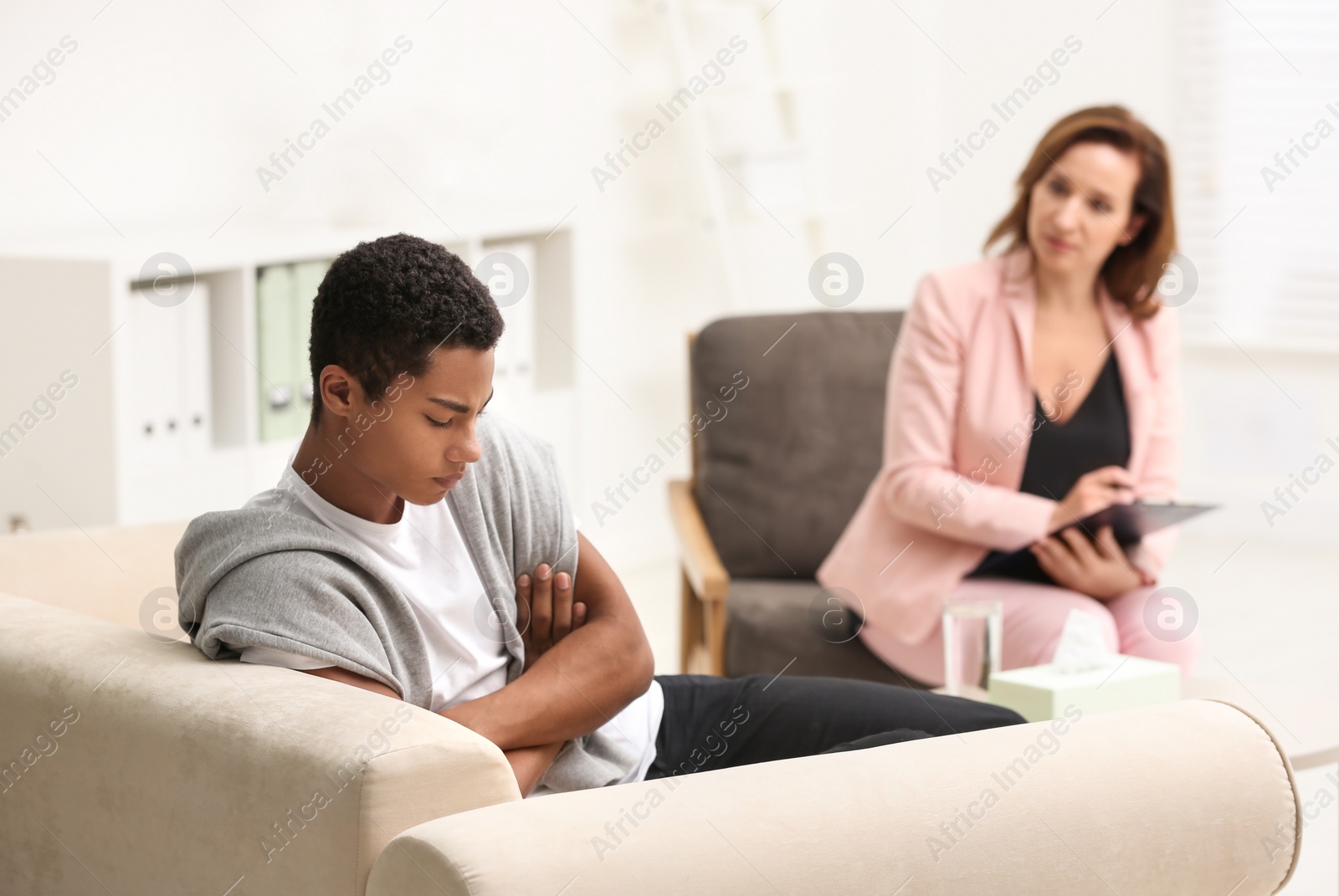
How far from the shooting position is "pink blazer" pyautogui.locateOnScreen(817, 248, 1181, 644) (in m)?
2.25

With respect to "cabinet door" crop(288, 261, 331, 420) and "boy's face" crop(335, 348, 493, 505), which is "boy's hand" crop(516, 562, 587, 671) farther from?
"cabinet door" crop(288, 261, 331, 420)

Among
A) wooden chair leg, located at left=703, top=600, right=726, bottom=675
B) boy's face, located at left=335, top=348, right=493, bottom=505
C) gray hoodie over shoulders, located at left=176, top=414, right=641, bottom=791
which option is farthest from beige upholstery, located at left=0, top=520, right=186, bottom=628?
wooden chair leg, located at left=703, top=600, right=726, bottom=675

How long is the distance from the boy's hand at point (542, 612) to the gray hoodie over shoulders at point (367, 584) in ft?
0.05

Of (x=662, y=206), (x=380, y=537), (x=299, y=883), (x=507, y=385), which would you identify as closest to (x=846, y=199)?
(x=662, y=206)

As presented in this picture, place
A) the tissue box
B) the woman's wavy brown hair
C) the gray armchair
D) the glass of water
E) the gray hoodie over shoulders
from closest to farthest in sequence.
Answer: the gray hoodie over shoulders
the tissue box
the glass of water
the woman's wavy brown hair
the gray armchair

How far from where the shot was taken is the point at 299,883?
1.08 metres

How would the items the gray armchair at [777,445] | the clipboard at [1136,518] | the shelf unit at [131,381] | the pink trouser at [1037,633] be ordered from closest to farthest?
Answer: the clipboard at [1136,518] < the pink trouser at [1037,633] < the shelf unit at [131,381] < the gray armchair at [777,445]

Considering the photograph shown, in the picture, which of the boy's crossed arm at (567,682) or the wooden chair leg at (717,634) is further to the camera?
the wooden chair leg at (717,634)

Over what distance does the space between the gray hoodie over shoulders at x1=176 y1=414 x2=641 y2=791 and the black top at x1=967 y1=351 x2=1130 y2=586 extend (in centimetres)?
103

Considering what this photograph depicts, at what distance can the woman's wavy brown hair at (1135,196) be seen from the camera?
2.36 m

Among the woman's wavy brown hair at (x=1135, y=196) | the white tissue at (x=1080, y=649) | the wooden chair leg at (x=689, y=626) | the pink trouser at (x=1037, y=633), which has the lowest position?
the wooden chair leg at (x=689, y=626)

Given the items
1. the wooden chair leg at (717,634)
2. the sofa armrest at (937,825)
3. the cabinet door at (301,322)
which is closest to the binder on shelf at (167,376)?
the cabinet door at (301,322)

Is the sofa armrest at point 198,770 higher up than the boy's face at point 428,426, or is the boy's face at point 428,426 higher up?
the boy's face at point 428,426

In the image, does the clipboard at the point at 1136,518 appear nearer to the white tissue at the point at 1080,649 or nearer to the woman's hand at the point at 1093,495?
the woman's hand at the point at 1093,495
